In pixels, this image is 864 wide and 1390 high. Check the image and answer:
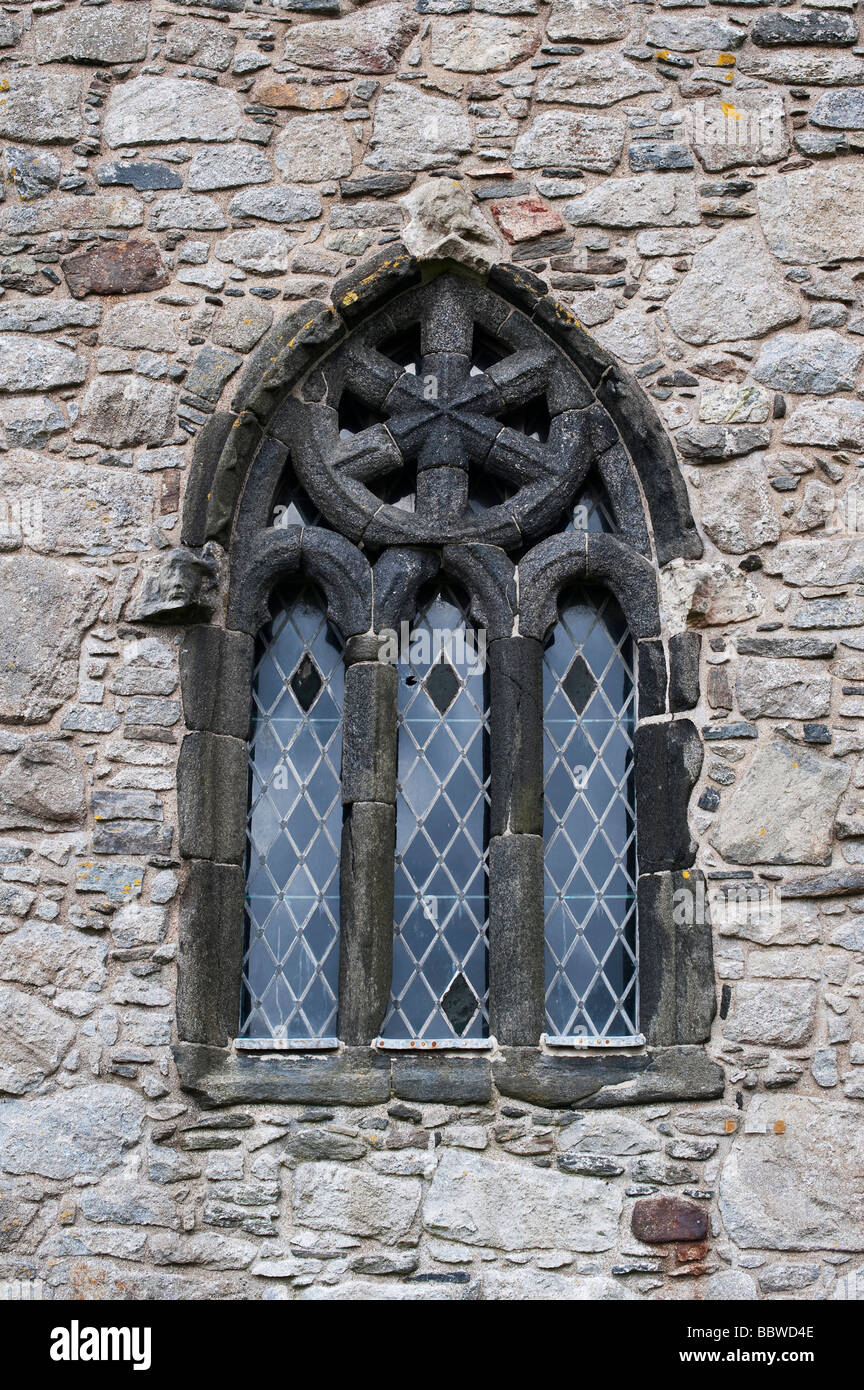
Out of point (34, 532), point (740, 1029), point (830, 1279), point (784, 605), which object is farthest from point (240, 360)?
point (830, 1279)

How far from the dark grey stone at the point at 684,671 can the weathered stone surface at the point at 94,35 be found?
114 inches

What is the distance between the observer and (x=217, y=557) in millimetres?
5355

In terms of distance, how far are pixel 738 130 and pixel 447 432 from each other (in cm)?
152

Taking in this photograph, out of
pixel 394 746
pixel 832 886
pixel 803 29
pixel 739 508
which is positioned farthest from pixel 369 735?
pixel 803 29

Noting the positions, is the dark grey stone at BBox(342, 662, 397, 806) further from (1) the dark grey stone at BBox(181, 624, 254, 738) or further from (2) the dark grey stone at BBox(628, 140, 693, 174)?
(2) the dark grey stone at BBox(628, 140, 693, 174)

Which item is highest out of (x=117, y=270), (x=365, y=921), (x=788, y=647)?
(x=117, y=270)

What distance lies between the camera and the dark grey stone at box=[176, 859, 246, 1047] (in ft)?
16.3

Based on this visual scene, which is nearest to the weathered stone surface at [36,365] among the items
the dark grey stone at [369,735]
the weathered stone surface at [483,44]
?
the dark grey stone at [369,735]

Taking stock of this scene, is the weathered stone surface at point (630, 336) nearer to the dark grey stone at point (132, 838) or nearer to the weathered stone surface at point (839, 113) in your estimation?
the weathered stone surface at point (839, 113)

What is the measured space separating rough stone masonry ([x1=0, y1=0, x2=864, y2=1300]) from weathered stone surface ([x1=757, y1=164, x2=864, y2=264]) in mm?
14

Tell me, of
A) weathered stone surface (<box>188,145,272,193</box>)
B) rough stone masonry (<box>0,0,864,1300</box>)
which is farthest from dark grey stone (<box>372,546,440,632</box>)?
weathered stone surface (<box>188,145,272,193</box>)

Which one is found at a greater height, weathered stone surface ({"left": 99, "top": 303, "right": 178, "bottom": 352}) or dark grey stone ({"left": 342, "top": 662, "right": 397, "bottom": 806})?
weathered stone surface ({"left": 99, "top": 303, "right": 178, "bottom": 352})

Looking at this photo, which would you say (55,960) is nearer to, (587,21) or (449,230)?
(449,230)

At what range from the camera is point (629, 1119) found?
4.88 m
